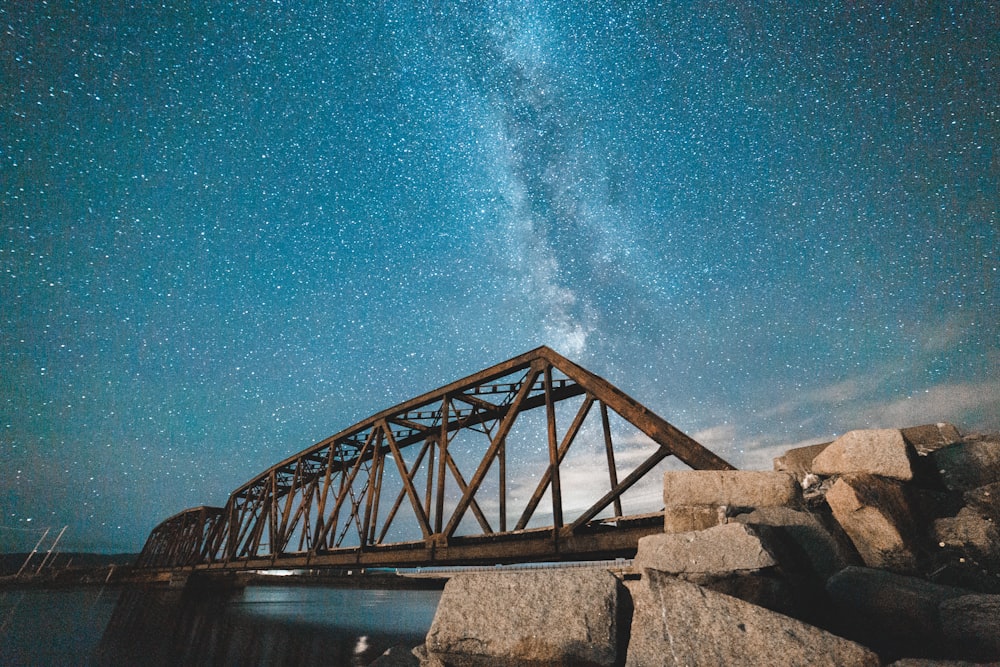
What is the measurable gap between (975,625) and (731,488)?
155 cm

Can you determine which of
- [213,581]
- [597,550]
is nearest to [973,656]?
[597,550]

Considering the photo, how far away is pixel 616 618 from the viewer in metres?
2.70

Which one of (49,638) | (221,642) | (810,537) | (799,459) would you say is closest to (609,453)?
(799,459)

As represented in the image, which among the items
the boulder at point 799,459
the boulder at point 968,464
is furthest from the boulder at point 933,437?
the boulder at point 799,459

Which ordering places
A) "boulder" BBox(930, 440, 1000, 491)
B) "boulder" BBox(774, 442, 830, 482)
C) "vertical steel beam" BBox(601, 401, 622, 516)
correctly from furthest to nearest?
"vertical steel beam" BBox(601, 401, 622, 516) < "boulder" BBox(774, 442, 830, 482) < "boulder" BBox(930, 440, 1000, 491)

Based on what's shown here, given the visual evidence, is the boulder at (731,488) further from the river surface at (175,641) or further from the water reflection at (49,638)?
the water reflection at (49,638)

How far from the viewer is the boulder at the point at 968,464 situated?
Answer: 3.11 meters

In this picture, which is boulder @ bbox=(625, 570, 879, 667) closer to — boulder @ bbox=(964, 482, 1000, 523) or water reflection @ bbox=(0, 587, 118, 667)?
boulder @ bbox=(964, 482, 1000, 523)

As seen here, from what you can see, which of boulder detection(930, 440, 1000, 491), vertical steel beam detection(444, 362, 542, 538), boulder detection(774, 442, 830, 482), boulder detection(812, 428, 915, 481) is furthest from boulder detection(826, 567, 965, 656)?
vertical steel beam detection(444, 362, 542, 538)

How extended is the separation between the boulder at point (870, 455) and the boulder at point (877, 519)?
0.13 metres

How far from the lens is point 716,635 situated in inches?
89.5

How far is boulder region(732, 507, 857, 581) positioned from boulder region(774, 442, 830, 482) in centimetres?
88

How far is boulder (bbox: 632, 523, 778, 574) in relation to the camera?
259 centimetres

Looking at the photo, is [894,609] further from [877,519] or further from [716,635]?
[716,635]
